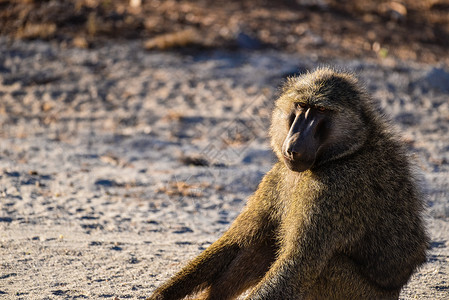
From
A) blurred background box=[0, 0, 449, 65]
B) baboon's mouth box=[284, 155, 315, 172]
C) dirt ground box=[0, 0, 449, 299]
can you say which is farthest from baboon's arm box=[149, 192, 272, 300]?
blurred background box=[0, 0, 449, 65]

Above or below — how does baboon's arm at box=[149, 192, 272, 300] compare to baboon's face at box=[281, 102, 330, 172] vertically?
below

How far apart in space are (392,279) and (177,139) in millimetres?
4535

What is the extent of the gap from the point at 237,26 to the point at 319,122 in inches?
289

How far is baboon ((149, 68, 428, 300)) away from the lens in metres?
3.27

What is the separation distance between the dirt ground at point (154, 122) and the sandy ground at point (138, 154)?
2 centimetres

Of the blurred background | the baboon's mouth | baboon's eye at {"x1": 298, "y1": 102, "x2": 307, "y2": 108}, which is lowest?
the blurred background

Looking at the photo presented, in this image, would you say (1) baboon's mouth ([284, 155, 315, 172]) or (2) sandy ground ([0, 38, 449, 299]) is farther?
(2) sandy ground ([0, 38, 449, 299])

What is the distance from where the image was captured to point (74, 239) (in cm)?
476

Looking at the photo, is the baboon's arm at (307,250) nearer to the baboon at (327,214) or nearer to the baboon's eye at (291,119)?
the baboon at (327,214)

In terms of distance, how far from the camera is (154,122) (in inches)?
319

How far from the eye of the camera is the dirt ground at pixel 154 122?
454cm

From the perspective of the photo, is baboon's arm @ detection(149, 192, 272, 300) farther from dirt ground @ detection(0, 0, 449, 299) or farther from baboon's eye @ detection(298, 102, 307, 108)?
baboon's eye @ detection(298, 102, 307, 108)

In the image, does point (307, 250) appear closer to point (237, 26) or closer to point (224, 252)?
point (224, 252)

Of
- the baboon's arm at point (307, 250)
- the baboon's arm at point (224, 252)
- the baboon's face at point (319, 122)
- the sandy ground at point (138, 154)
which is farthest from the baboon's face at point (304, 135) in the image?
the sandy ground at point (138, 154)
